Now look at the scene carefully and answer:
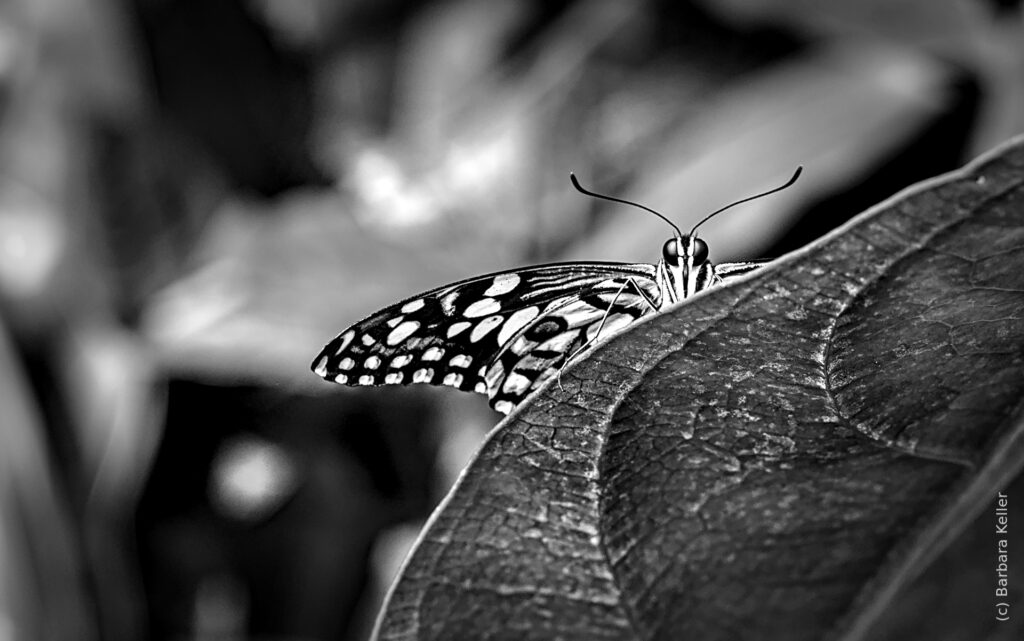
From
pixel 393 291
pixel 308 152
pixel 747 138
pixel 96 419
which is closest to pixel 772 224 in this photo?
pixel 747 138

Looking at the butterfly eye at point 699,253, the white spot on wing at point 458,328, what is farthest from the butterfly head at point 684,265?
the white spot on wing at point 458,328

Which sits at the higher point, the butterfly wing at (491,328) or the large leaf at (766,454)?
the butterfly wing at (491,328)

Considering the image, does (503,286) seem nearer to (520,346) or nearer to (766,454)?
(520,346)

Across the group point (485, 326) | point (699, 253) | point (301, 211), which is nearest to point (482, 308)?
point (485, 326)

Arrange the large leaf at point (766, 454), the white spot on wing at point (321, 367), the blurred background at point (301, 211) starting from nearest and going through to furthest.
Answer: the large leaf at point (766, 454), the white spot on wing at point (321, 367), the blurred background at point (301, 211)

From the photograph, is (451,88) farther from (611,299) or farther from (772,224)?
(611,299)

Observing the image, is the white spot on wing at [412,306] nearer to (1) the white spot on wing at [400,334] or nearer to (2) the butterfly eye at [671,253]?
(1) the white spot on wing at [400,334]
